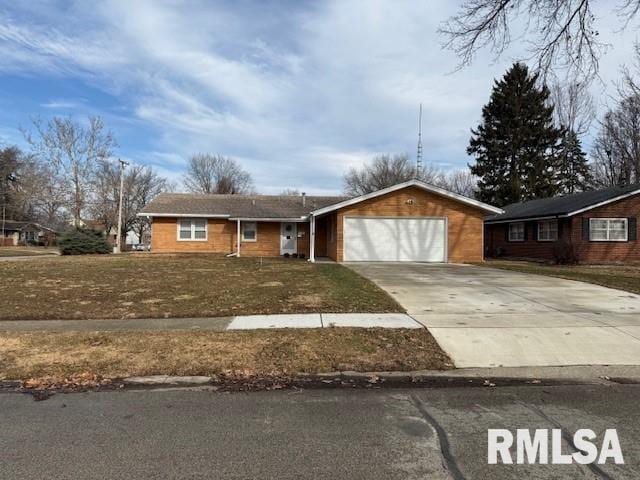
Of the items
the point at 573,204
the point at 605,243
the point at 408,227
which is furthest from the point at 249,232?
the point at 605,243

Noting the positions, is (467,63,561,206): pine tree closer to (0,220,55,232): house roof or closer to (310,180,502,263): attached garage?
(310,180,502,263): attached garage

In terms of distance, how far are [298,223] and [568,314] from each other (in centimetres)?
1985

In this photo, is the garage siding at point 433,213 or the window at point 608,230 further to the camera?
the window at point 608,230

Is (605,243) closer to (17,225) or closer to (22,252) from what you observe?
(22,252)

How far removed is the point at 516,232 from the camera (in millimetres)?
29750

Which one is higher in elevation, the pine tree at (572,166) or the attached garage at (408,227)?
the pine tree at (572,166)

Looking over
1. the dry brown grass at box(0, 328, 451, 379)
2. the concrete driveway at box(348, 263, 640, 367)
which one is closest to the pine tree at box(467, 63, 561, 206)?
the concrete driveway at box(348, 263, 640, 367)

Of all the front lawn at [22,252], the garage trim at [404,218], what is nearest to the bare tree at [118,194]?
the front lawn at [22,252]

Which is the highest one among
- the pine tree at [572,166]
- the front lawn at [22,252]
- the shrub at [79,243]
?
the pine tree at [572,166]

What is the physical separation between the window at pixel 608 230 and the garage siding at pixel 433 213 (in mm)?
6293

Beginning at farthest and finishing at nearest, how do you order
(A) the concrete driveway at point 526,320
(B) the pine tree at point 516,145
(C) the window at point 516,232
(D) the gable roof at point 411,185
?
(B) the pine tree at point 516,145, (C) the window at point 516,232, (D) the gable roof at point 411,185, (A) the concrete driveway at point 526,320

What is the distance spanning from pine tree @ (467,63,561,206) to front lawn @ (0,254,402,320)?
117ft

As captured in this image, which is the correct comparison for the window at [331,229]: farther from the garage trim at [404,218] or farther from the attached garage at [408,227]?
the attached garage at [408,227]

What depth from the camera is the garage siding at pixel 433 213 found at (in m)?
22.1
